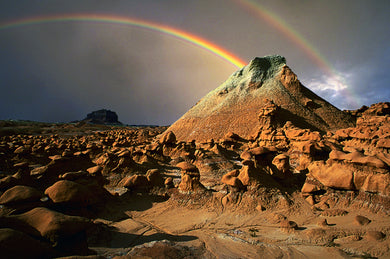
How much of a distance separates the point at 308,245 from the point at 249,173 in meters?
4.59

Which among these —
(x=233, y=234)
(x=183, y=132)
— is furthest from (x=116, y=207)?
(x=183, y=132)

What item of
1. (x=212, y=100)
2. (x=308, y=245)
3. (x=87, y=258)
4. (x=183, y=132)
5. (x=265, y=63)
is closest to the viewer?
(x=87, y=258)

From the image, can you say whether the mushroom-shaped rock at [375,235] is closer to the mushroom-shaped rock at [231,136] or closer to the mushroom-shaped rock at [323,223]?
the mushroom-shaped rock at [323,223]

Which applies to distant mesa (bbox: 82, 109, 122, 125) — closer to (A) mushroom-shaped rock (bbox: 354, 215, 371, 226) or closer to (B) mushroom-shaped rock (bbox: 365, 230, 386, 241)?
(A) mushroom-shaped rock (bbox: 354, 215, 371, 226)

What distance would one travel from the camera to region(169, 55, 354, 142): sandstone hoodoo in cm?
2817

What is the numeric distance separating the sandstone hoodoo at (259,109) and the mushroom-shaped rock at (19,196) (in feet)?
76.3

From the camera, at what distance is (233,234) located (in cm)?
696

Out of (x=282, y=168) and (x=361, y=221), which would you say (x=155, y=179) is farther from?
(x=361, y=221)

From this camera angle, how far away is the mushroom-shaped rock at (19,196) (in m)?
6.17

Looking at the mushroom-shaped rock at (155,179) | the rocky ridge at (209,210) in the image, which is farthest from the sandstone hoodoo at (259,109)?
the mushroom-shaped rock at (155,179)

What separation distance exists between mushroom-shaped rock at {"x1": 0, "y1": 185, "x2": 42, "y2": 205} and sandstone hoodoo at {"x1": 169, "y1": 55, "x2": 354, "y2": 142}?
23254 millimetres

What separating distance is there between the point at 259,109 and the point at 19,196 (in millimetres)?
29220

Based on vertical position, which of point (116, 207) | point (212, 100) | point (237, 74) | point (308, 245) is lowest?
point (116, 207)

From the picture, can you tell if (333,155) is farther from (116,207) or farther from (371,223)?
(116,207)
